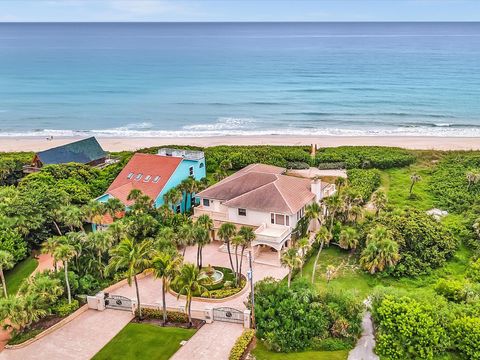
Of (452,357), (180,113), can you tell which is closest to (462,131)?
(180,113)

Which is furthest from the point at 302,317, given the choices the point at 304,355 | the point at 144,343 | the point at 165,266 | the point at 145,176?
the point at 145,176

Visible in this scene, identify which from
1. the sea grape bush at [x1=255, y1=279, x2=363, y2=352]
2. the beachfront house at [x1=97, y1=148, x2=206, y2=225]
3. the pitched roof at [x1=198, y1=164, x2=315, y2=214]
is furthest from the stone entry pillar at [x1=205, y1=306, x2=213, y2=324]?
the beachfront house at [x1=97, y1=148, x2=206, y2=225]

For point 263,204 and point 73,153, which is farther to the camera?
point 73,153

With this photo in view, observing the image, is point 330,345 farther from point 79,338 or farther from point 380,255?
point 79,338

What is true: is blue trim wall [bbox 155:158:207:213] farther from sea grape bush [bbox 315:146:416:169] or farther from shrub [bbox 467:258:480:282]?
shrub [bbox 467:258:480:282]

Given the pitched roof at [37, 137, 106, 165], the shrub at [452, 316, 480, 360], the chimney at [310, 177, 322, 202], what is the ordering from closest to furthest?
the shrub at [452, 316, 480, 360] < the chimney at [310, 177, 322, 202] < the pitched roof at [37, 137, 106, 165]

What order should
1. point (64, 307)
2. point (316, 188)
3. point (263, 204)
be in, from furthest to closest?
point (316, 188)
point (263, 204)
point (64, 307)

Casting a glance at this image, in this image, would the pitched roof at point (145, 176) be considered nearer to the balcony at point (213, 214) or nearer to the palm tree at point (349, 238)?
the balcony at point (213, 214)
